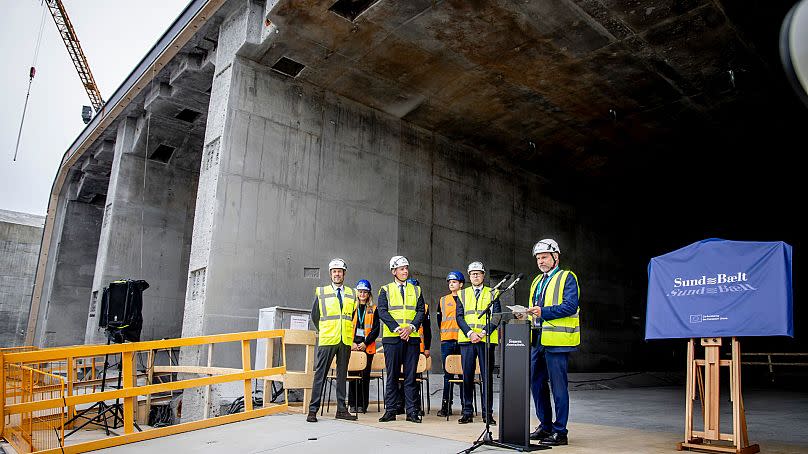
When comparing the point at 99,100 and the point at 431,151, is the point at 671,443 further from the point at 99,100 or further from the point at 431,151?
the point at 99,100

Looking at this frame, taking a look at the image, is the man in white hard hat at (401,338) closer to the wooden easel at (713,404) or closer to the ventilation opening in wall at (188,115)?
the wooden easel at (713,404)

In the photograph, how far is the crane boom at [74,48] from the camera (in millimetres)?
38812

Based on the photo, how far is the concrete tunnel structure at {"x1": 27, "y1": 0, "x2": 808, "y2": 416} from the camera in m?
11.2

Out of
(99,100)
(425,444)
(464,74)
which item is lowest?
(425,444)

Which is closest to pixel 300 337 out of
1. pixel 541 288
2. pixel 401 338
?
pixel 401 338

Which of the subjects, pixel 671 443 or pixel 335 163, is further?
pixel 335 163

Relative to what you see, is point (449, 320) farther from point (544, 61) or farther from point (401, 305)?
point (544, 61)

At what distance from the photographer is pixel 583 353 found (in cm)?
1967

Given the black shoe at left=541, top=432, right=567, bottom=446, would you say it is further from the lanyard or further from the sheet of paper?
the sheet of paper

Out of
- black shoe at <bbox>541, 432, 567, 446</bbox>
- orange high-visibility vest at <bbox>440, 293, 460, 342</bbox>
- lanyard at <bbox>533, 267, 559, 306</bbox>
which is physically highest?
lanyard at <bbox>533, 267, 559, 306</bbox>

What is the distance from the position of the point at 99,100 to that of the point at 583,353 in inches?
1586

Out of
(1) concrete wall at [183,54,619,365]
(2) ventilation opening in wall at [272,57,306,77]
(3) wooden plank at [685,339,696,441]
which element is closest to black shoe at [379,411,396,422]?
(3) wooden plank at [685,339,696,441]

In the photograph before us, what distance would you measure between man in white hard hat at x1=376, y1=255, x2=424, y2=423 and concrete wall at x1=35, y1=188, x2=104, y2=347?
18.0 metres

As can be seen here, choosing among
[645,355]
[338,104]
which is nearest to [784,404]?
[338,104]
